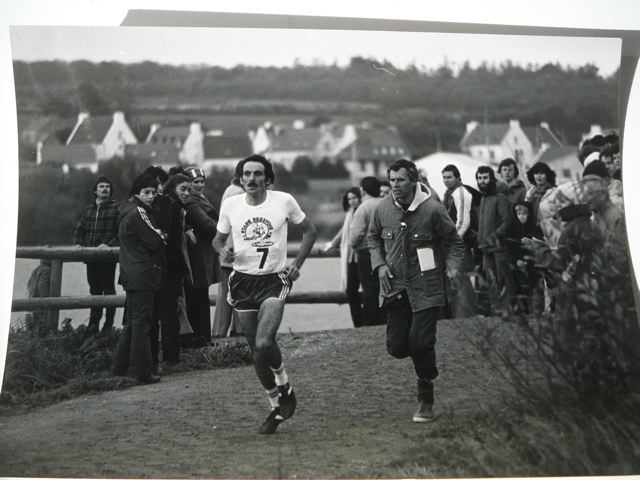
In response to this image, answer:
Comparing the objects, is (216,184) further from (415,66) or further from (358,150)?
(415,66)

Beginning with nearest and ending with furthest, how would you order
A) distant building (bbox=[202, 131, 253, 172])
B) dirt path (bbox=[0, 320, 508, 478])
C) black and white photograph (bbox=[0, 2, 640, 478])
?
1. dirt path (bbox=[0, 320, 508, 478])
2. black and white photograph (bbox=[0, 2, 640, 478])
3. distant building (bbox=[202, 131, 253, 172])

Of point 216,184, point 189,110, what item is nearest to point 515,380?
point 216,184

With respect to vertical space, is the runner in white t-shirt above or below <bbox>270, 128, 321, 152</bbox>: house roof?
below

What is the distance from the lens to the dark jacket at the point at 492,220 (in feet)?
23.5

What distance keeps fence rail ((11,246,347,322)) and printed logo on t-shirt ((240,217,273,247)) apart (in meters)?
0.31

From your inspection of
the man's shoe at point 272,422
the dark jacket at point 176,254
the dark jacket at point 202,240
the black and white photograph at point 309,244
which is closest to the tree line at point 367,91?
the black and white photograph at point 309,244

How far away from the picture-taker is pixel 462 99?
23.6 feet

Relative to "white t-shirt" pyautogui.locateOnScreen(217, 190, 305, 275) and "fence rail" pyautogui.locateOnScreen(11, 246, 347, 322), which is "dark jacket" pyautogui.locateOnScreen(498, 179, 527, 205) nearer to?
"fence rail" pyautogui.locateOnScreen(11, 246, 347, 322)

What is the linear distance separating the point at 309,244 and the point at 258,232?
34 cm

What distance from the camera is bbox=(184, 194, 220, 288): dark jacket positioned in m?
7.07

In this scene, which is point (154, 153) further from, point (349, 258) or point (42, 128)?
point (349, 258)

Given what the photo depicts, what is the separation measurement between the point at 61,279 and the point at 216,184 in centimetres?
121

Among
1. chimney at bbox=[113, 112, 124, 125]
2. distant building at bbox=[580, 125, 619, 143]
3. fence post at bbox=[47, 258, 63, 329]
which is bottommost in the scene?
fence post at bbox=[47, 258, 63, 329]

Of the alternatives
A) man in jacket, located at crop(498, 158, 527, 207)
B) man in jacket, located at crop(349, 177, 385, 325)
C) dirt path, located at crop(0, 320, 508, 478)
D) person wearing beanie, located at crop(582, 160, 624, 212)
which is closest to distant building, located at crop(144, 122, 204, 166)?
man in jacket, located at crop(349, 177, 385, 325)
